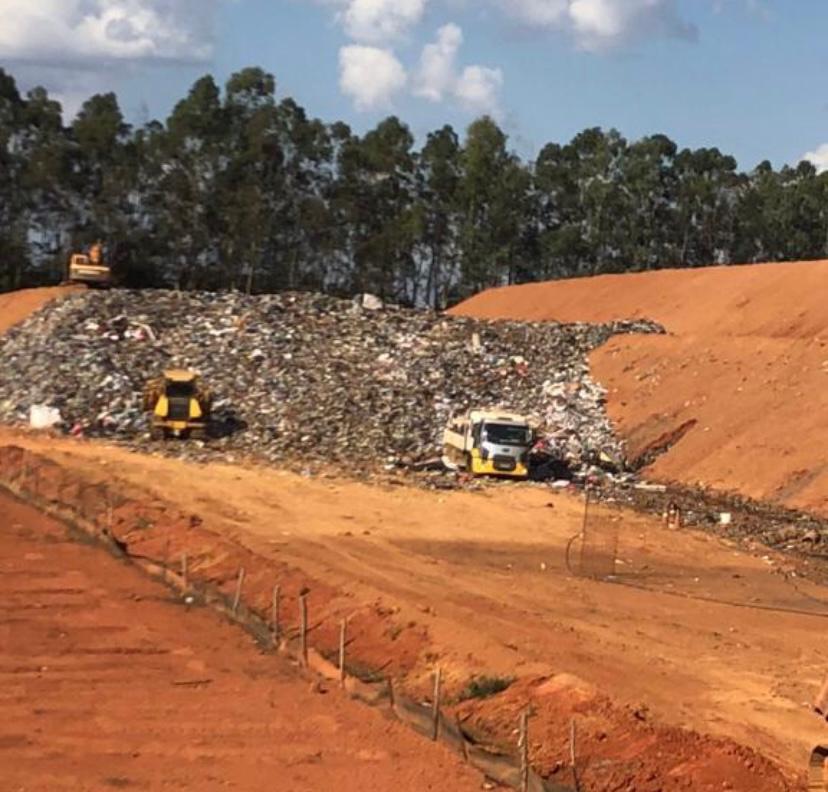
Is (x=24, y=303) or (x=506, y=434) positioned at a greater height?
(x=24, y=303)

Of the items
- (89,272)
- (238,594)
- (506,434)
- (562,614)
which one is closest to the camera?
(238,594)

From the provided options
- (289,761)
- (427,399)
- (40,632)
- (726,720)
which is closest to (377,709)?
(289,761)

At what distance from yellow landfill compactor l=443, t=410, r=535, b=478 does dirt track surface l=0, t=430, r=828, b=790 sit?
106cm

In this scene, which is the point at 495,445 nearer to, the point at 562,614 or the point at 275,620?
the point at 562,614

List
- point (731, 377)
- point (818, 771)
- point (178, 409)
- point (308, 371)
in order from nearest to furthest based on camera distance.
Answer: point (818, 771) < point (178, 409) < point (731, 377) < point (308, 371)

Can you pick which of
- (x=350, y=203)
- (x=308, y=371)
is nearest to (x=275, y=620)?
(x=308, y=371)

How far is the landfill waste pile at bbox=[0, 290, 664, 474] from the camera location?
3106cm

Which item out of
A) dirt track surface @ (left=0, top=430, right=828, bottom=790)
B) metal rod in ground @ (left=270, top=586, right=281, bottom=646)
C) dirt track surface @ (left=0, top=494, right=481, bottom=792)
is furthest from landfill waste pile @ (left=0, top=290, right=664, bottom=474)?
dirt track surface @ (left=0, top=494, right=481, bottom=792)

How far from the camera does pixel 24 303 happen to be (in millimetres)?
42531

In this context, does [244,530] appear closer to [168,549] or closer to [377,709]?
[168,549]

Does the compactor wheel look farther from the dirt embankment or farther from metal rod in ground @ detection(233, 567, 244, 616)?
the dirt embankment

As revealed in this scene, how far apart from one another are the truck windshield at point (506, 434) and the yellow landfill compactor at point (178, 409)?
7.43m

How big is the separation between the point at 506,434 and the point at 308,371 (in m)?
8.64

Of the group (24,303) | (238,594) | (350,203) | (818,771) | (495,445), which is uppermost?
(350,203)
